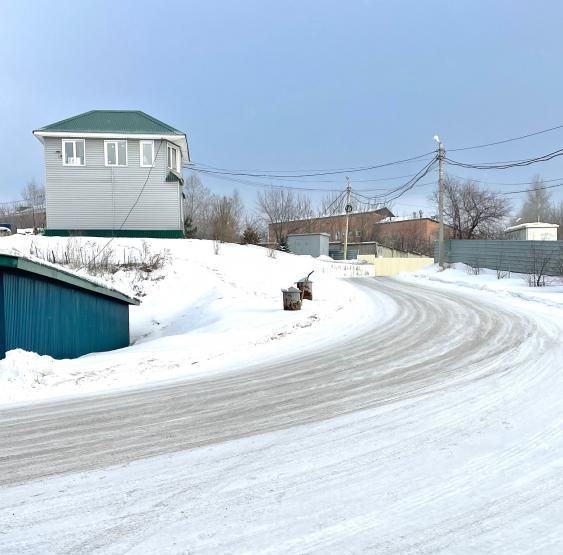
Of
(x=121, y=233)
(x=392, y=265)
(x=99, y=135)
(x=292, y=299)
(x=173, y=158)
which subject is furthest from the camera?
(x=392, y=265)

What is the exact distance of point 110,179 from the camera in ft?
87.0

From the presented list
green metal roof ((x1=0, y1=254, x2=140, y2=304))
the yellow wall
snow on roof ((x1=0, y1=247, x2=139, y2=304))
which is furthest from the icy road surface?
the yellow wall

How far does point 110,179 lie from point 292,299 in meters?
18.6

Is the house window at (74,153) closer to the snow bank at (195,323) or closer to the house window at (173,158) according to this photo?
the house window at (173,158)

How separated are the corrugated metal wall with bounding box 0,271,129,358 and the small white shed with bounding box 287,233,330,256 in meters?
39.9

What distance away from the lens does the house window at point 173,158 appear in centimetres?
2730

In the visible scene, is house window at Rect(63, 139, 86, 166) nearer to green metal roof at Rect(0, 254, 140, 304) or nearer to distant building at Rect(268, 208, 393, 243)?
green metal roof at Rect(0, 254, 140, 304)

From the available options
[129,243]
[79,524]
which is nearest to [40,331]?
[79,524]

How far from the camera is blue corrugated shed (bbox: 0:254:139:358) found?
7785 mm

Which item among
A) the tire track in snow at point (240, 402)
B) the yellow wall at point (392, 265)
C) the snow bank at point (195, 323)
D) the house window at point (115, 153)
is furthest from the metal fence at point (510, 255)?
the house window at point (115, 153)

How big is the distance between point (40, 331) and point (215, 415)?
5192 millimetres

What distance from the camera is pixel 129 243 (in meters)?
22.3

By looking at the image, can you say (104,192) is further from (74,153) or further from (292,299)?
(292,299)

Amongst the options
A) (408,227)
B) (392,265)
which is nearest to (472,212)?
(392,265)
